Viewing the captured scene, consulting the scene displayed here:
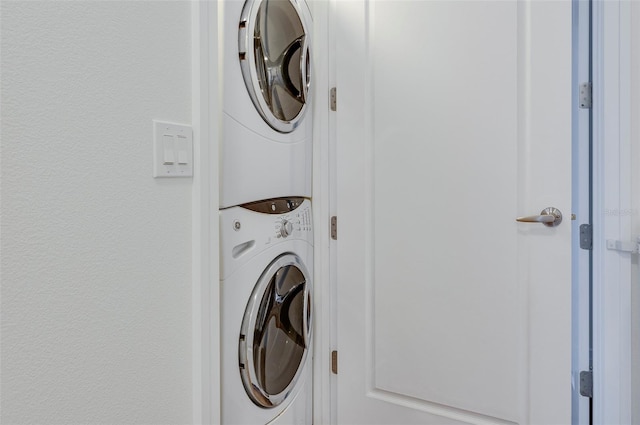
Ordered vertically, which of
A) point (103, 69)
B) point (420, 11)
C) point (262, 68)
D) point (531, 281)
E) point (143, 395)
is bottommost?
point (143, 395)

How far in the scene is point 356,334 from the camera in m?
1.58

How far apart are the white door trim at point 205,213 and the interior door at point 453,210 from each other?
2.27 feet

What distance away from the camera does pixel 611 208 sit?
115cm

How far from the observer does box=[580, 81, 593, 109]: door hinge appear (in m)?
1.23

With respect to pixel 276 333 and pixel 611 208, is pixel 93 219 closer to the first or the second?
pixel 276 333

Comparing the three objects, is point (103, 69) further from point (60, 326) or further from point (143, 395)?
point (143, 395)

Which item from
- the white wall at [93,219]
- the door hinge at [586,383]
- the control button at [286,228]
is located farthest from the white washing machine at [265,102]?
the door hinge at [586,383]

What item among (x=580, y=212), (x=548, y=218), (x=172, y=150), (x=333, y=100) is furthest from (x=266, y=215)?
(x=580, y=212)

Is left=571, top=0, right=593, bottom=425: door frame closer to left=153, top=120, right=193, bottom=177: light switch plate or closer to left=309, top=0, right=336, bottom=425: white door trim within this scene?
left=309, top=0, right=336, bottom=425: white door trim

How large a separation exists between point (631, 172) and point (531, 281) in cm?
42

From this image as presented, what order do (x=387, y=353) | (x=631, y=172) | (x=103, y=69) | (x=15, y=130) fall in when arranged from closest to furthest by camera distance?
1. (x=15, y=130)
2. (x=103, y=69)
3. (x=631, y=172)
4. (x=387, y=353)

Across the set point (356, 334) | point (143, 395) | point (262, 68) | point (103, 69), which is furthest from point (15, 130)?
point (356, 334)

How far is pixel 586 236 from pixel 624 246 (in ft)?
0.43

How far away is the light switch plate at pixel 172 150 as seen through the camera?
86cm
